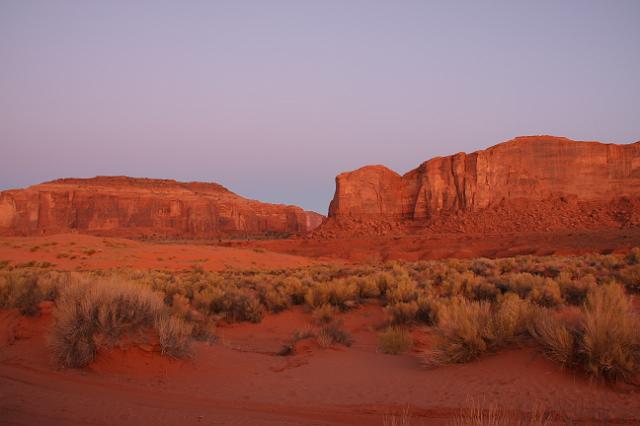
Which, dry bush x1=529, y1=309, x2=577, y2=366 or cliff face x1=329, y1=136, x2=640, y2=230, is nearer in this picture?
dry bush x1=529, y1=309, x2=577, y2=366

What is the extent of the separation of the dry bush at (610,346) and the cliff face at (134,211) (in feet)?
253

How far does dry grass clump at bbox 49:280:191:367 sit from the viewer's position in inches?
263

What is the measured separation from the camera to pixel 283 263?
38.0m

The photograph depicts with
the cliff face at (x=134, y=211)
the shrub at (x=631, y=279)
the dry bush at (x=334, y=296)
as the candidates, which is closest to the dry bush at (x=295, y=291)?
the dry bush at (x=334, y=296)

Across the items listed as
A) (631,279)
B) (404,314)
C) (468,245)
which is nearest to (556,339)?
(404,314)

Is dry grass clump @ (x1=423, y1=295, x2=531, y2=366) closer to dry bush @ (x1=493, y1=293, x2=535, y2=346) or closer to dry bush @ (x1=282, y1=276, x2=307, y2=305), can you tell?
dry bush @ (x1=493, y1=293, x2=535, y2=346)

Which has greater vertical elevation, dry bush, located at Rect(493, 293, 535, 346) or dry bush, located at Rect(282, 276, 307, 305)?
dry bush, located at Rect(493, 293, 535, 346)

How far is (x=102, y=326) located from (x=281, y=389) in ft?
8.59

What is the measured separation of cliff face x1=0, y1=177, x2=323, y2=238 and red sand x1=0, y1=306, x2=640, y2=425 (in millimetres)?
73175

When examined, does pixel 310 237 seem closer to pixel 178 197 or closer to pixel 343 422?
pixel 178 197

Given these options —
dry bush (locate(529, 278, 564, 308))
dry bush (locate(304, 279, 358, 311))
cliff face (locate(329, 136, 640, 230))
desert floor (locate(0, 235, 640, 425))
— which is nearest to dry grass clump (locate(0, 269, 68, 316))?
desert floor (locate(0, 235, 640, 425))

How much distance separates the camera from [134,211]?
3467 inches

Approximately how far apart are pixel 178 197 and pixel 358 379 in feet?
302

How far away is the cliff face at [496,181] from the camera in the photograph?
54219mm
